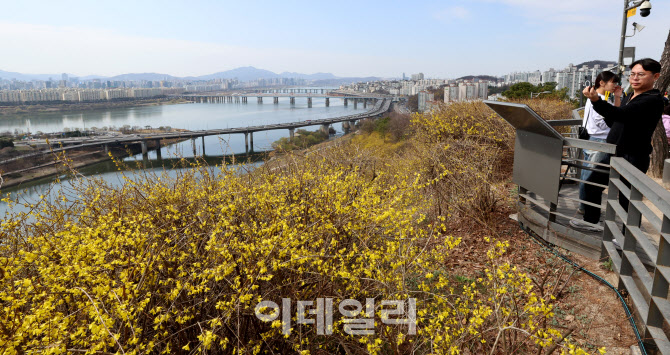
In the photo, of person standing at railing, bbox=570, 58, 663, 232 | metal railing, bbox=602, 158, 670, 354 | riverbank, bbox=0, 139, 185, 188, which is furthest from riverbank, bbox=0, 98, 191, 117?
metal railing, bbox=602, 158, 670, 354

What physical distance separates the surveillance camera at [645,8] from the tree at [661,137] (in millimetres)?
3421

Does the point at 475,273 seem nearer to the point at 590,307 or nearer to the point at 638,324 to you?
the point at 590,307

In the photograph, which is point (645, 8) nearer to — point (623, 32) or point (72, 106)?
point (623, 32)

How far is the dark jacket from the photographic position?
3549mm

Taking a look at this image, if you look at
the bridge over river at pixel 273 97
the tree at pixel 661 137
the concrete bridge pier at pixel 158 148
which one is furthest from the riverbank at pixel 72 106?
the tree at pixel 661 137

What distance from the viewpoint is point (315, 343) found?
10.0ft

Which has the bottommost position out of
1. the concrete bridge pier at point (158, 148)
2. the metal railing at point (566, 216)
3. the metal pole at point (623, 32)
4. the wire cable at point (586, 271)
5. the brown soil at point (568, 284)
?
the concrete bridge pier at point (158, 148)

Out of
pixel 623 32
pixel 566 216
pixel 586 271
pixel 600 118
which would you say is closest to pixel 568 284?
pixel 586 271

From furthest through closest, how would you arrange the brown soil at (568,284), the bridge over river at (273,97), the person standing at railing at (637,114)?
1. the bridge over river at (273,97)
2. the person standing at railing at (637,114)
3. the brown soil at (568,284)

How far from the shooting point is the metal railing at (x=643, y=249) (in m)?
2.38

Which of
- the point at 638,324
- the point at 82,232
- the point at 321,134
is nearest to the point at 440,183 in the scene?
the point at 638,324

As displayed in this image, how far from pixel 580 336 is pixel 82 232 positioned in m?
3.88

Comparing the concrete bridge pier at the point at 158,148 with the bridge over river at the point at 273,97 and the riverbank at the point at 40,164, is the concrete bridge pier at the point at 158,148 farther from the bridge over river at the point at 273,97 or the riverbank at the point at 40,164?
the bridge over river at the point at 273,97

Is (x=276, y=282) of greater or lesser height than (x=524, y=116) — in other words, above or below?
below
